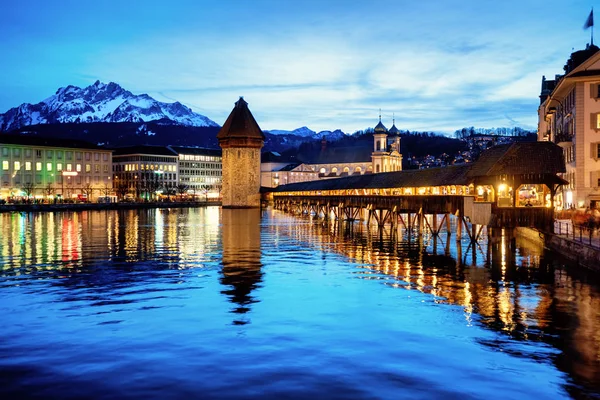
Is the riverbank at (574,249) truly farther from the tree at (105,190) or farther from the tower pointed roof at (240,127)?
the tree at (105,190)

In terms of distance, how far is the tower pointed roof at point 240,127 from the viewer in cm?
12471

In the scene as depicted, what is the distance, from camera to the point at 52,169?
434ft

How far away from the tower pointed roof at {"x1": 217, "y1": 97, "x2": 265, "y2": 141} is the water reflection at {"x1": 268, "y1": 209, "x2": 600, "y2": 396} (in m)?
83.2

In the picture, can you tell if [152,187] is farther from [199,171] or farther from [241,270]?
[241,270]

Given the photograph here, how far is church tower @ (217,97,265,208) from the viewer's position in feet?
410

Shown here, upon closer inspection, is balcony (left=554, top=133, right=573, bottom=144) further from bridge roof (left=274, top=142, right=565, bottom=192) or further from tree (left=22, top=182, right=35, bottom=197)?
tree (left=22, top=182, right=35, bottom=197)

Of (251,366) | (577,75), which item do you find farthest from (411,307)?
(577,75)

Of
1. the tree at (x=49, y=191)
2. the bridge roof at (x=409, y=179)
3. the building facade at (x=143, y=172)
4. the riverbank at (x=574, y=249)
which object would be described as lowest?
the riverbank at (x=574, y=249)

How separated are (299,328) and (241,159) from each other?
362 feet

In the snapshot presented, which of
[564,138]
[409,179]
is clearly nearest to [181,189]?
[409,179]

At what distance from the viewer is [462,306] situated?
19281 mm

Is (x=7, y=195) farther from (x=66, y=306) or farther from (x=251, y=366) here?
(x=251, y=366)

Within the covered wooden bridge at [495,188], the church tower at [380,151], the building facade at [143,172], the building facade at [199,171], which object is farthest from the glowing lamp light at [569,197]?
the building facade at [199,171]

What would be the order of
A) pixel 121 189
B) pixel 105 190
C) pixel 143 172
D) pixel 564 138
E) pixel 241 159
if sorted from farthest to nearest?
pixel 143 172, pixel 121 189, pixel 105 190, pixel 241 159, pixel 564 138
